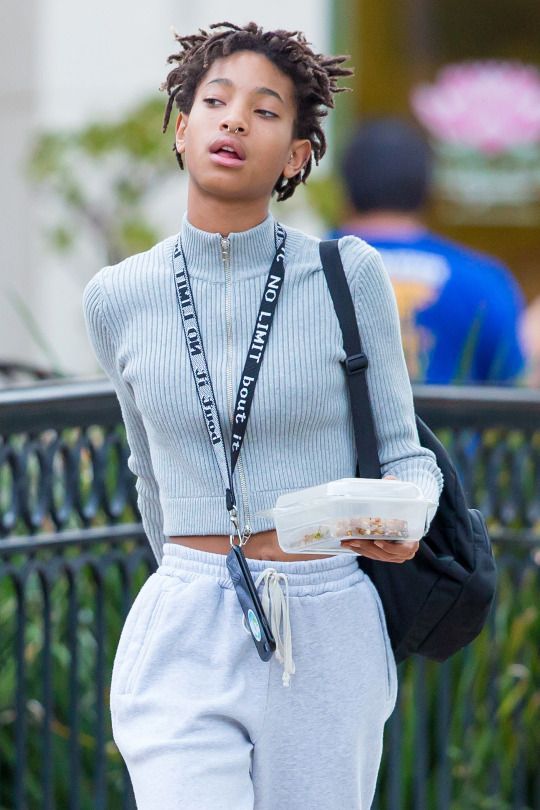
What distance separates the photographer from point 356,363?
265 centimetres

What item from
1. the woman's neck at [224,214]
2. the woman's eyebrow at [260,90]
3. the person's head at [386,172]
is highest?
the person's head at [386,172]

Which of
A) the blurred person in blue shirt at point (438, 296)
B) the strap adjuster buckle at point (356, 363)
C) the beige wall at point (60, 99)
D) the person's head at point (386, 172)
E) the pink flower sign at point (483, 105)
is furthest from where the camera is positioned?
the pink flower sign at point (483, 105)

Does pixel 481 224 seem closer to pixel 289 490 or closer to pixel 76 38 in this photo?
pixel 76 38

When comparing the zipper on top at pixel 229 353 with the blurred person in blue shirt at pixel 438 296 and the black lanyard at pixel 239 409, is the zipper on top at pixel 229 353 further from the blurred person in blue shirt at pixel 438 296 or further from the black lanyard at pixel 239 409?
the blurred person in blue shirt at pixel 438 296

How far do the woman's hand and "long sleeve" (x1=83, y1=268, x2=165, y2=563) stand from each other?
1.61ft

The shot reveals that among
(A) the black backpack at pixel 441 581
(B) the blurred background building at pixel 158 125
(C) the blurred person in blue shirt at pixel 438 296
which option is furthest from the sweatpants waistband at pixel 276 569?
(B) the blurred background building at pixel 158 125

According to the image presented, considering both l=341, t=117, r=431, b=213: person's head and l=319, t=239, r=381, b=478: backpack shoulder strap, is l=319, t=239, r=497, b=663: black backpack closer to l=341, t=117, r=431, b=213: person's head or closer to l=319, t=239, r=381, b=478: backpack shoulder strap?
l=319, t=239, r=381, b=478: backpack shoulder strap

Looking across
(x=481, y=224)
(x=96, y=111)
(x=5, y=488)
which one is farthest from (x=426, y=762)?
(x=481, y=224)

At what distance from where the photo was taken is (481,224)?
10.6 m

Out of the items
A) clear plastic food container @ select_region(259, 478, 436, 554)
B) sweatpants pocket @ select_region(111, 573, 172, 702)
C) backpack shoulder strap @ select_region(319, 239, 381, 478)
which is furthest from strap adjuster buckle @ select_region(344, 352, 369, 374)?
sweatpants pocket @ select_region(111, 573, 172, 702)

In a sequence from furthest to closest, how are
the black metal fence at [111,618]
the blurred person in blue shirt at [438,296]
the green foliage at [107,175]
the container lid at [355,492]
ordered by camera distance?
the green foliage at [107,175] → the blurred person in blue shirt at [438,296] → the black metal fence at [111,618] → the container lid at [355,492]

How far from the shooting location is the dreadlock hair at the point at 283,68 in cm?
265

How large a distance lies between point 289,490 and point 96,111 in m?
6.58

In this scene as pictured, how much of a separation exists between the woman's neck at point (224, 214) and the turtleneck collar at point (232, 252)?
11 millimetres
